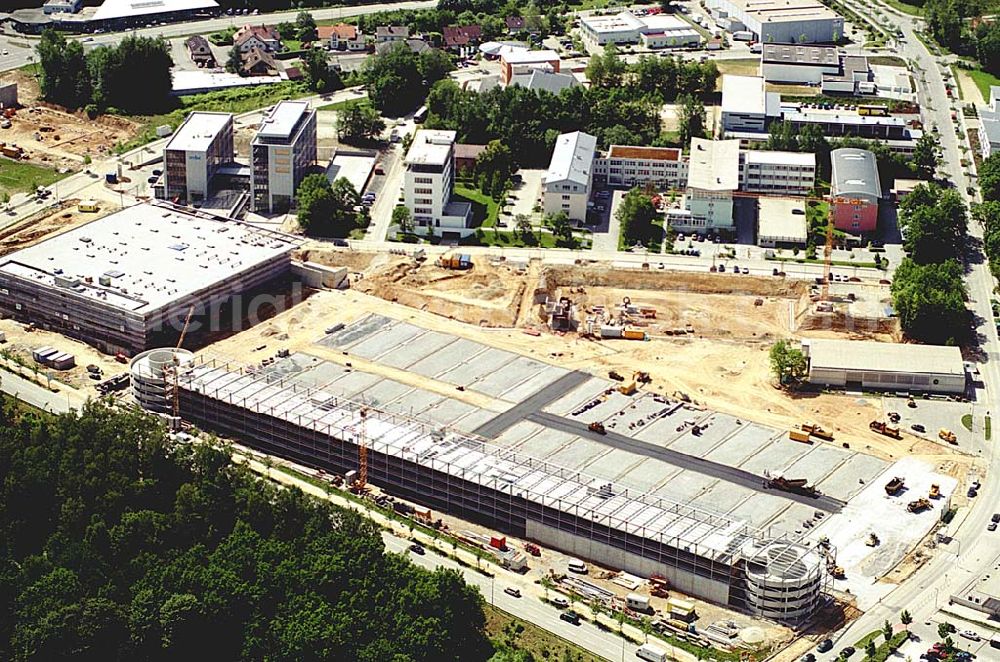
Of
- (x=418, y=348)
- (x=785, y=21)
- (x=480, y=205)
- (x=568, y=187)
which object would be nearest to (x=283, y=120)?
(x=480, y=205)

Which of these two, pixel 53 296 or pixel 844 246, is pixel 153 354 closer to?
pixel 53 296

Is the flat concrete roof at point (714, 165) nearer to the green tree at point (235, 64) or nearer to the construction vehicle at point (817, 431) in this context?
the construction vehicle at point (817, 431)

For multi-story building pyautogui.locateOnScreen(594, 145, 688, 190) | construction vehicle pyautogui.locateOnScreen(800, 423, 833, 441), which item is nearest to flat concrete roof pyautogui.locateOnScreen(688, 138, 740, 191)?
multi-story building pyautogui.locateOnScreen(594, 145, 688, 190)

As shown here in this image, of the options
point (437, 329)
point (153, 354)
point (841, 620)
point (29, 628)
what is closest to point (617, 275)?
point (437, 329)

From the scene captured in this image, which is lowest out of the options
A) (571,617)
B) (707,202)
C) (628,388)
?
(571,617)

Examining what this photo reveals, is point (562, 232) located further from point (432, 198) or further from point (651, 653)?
point (651, 653)

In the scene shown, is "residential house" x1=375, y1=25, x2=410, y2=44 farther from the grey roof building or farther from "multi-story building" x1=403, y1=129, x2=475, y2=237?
the grey roof building
